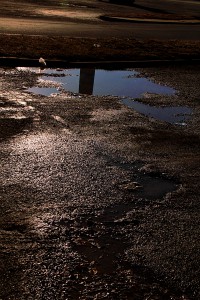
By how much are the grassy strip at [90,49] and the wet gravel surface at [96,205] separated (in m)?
4.41

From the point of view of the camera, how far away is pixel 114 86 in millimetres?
10273

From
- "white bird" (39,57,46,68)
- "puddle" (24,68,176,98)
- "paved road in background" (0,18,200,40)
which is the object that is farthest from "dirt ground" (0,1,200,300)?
"paved road in background" (0,18,200,40)

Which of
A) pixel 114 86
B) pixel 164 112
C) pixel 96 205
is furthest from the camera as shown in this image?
pixel 114 86

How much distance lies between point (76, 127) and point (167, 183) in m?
2.15

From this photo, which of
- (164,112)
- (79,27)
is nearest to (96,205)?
(164,112)

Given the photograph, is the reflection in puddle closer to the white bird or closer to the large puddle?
the large puddle

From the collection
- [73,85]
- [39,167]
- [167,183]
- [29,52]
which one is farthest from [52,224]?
[29,52]

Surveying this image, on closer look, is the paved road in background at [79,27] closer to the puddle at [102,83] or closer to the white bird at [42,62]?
the white bird at [42,62]

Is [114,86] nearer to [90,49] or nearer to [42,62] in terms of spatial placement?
[42,62]

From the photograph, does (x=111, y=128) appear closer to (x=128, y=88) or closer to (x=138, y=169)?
(x=138, y=169)

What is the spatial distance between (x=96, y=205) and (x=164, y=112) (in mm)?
4054

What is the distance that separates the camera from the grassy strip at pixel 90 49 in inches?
480

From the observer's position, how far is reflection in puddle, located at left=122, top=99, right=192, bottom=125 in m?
8.12

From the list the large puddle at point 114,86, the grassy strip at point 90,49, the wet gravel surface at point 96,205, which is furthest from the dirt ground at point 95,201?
the grassy strip at point 90,49
